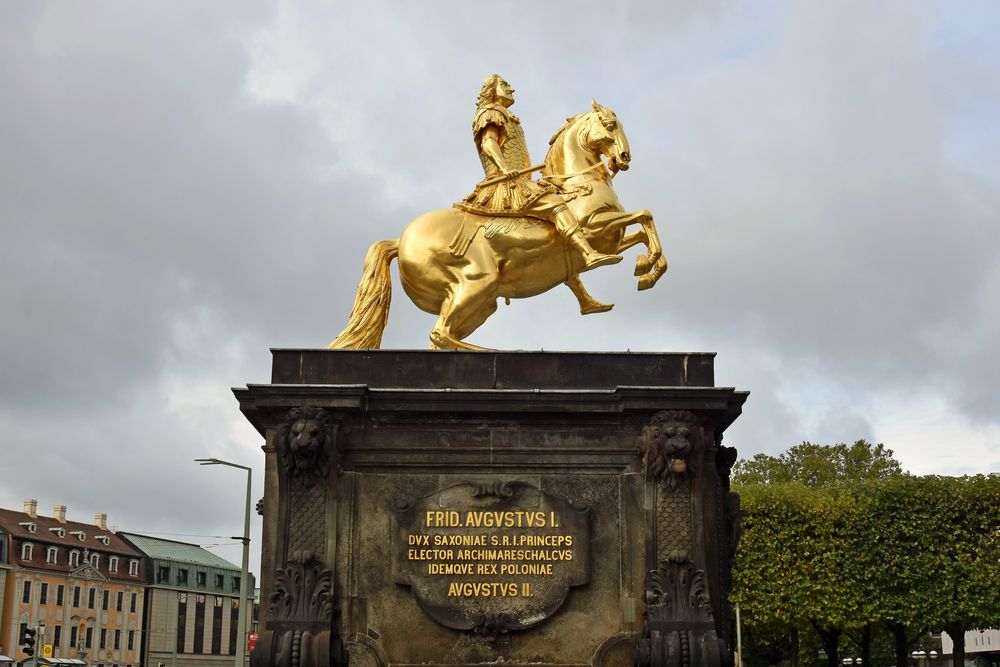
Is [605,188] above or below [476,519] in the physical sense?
above

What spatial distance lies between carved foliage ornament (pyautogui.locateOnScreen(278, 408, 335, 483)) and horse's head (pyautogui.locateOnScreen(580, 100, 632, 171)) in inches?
245

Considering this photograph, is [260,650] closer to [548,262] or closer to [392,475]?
[392,475]

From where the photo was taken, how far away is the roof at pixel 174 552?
3548 inches

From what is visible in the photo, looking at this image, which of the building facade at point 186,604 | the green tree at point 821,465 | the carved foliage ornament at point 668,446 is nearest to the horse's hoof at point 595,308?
the carved foliage ornament at point 668,446

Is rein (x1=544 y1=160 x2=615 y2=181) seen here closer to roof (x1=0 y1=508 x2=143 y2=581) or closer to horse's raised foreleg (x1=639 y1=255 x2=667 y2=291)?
horse's raised foreleg (x1=639 y1=255 x2=667 y2=291)

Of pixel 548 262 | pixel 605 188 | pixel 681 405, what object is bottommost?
pixel 681 405

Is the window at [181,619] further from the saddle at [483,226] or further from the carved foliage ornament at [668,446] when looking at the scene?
the carved foliage ornament at [668,446]

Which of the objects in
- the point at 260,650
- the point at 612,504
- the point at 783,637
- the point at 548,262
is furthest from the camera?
the point at 783,637

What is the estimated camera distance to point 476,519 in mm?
14266

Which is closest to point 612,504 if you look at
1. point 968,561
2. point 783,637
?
point 968,561

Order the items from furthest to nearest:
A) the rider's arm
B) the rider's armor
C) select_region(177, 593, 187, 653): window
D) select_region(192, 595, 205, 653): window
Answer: select_region(192, 595, 205, 653): window, select_region(177, 593, 187, 653): window, the rider's arm, the rider's armor

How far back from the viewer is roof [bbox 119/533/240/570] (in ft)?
296

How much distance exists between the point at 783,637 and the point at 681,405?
38.7 metres

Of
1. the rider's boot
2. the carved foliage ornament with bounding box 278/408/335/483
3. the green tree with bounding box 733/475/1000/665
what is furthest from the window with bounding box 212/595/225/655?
the carved foliage ornament with bounding box 278/408/335/483
